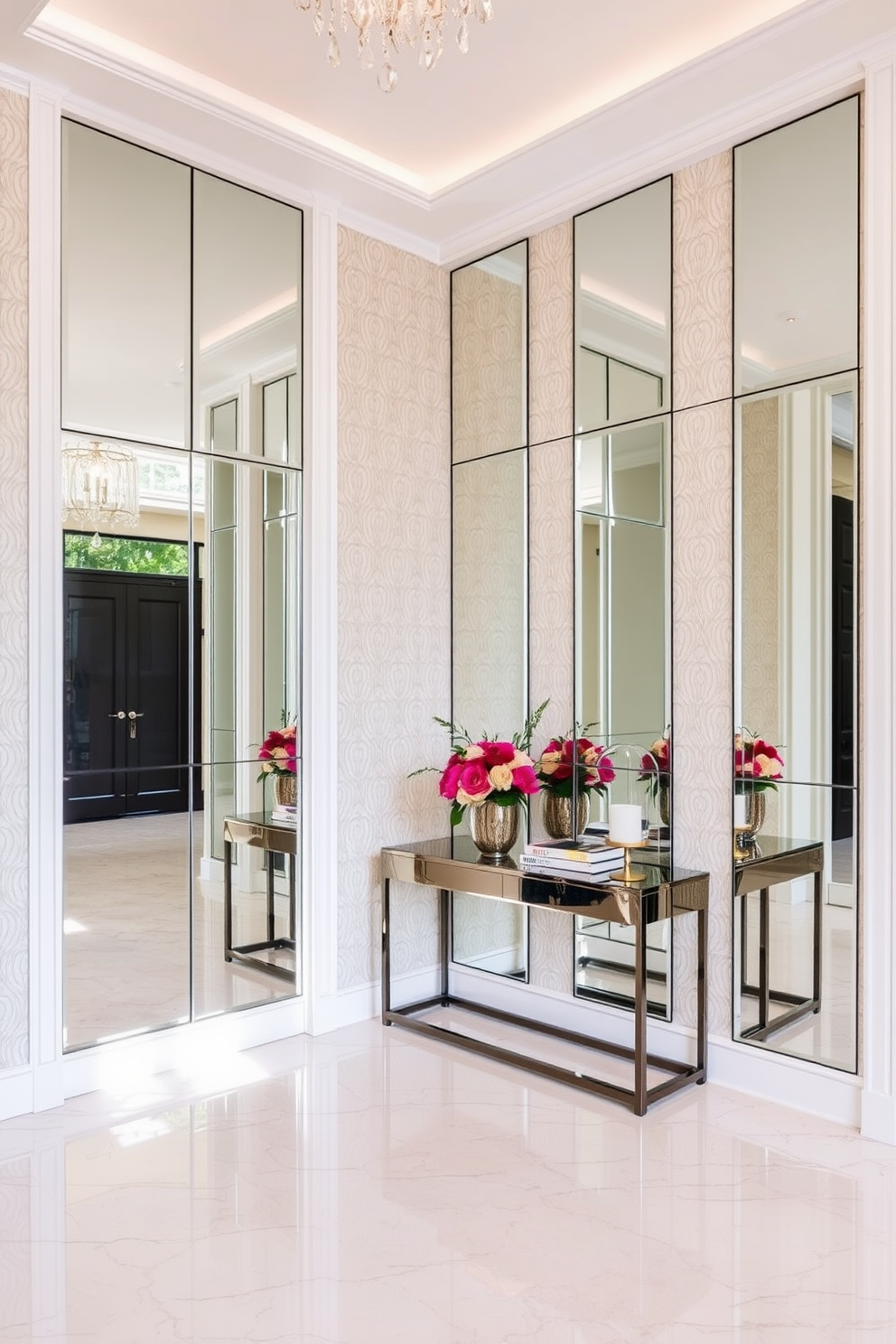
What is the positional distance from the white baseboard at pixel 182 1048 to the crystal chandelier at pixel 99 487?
1602 mm

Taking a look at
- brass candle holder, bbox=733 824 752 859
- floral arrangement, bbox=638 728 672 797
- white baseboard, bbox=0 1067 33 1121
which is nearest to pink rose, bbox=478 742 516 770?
floral arrangement, bbox=638 728 672 797

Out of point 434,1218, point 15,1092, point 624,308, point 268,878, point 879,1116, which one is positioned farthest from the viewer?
point 268,878

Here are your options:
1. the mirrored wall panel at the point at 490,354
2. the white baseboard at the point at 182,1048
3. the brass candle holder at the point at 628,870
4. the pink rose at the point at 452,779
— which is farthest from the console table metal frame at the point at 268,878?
the mirrored wall panel at the point at 490,354

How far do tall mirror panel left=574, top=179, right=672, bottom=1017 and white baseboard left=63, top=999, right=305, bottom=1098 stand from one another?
1063 mm

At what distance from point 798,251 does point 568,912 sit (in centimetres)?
210

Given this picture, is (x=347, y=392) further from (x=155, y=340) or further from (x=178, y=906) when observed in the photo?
(x=178, y=906)

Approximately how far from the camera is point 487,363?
3.89 m

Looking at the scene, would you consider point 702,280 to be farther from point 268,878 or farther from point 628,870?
point 268,878

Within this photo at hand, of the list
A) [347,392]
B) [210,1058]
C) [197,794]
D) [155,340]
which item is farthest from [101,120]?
[210,1058]

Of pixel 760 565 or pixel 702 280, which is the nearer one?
pixel 760 565

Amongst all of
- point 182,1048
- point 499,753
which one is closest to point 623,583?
point 499,753

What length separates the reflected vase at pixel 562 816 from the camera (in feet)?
11.6

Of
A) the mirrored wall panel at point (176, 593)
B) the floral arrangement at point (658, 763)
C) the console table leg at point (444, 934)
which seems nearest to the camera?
the mirrored wall panel at point (176, 593)

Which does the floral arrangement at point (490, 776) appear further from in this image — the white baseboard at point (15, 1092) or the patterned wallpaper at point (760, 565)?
the white baseboard at point (15, 1092)
